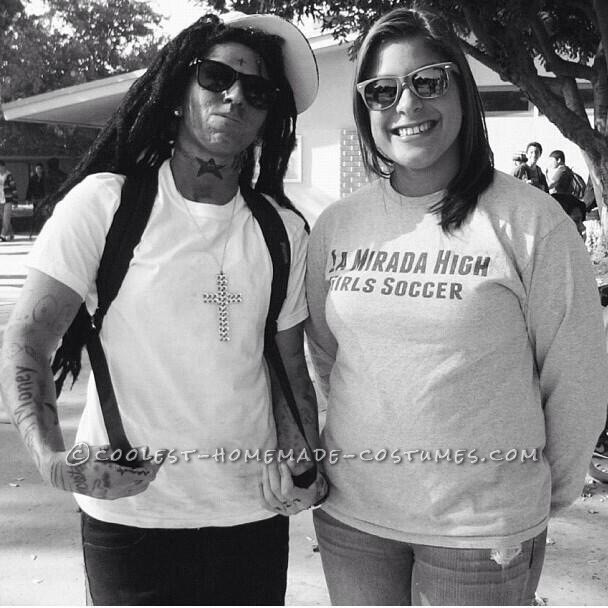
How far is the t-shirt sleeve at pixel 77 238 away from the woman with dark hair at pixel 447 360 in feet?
1.97

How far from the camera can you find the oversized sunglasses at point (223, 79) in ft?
7.00

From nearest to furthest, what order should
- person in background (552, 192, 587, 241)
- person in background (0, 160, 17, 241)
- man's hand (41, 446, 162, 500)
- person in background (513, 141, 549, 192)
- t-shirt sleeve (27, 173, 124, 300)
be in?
1. man's hand (41, 446, 162, 500)
2. t-shirt sleeve (27, 173, 124, 300)
3. person in background (552, 192, 587, 241)
4. person in background (513, 141, 549, 192)
5. person in background (0, 160, 17, 241)

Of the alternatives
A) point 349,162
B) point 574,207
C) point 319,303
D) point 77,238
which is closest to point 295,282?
point 319,303

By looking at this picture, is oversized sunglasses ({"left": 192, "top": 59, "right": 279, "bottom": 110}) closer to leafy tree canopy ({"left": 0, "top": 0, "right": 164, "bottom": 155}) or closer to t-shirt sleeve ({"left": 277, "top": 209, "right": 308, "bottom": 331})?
t-shirt sleeve ({"left": 277, "top": 209, "right": 308, "bottom": 331})

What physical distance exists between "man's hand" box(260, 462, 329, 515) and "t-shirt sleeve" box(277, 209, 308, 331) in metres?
0.39

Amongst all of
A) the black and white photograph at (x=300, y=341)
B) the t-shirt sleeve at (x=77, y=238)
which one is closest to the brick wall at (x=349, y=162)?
the black and white photograph at (x=300, y=341)

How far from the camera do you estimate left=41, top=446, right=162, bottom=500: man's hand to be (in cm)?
168

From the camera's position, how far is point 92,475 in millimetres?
1685

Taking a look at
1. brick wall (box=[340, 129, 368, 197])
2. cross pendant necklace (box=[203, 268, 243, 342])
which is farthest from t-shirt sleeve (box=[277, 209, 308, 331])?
brick wall (box=[340, 129, 368, 197])

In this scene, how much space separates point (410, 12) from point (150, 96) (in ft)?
2.34

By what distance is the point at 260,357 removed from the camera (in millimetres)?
2109

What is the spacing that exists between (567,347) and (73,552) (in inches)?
108

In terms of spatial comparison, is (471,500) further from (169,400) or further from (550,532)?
(550,532)

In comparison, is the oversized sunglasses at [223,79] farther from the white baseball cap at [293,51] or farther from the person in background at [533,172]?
the person in background at [533,172]
